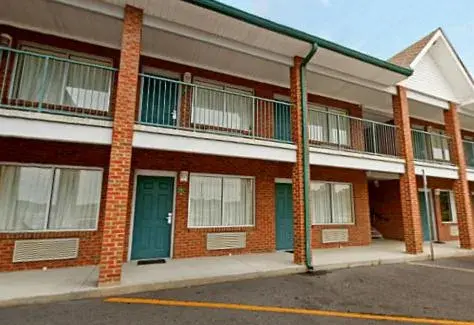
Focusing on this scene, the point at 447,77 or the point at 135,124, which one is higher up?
the point at 447,77

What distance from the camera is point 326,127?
10172 millimetres

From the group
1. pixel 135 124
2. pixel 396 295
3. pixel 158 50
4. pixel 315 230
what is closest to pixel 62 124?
pixel 135 124

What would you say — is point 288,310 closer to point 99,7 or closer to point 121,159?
point 121,159

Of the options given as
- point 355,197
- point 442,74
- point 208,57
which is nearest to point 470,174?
point 442,74

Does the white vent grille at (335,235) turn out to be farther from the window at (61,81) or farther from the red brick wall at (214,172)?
the window at (61,81)

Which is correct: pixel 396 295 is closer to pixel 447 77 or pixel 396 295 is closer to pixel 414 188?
pixel 414 188

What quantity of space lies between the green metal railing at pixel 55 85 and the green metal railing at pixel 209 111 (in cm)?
104

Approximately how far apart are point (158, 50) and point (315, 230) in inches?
306

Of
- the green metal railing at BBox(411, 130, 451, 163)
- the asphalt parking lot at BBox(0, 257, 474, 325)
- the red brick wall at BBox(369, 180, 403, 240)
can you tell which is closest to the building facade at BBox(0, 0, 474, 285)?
the asphalt parking lot at BBox(0, 257, 474, 325)

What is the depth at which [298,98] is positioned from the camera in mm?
7480

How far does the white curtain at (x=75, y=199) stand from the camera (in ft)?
21.7

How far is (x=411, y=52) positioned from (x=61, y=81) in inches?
466

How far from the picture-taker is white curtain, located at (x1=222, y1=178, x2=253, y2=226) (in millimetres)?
8445

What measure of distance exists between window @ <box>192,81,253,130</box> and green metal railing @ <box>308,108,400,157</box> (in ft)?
8.45
